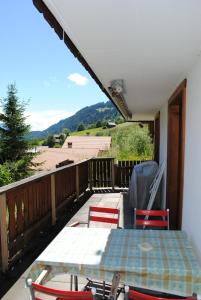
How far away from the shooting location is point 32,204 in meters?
4.04

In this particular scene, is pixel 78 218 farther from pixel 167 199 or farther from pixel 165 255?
pixel 165 255

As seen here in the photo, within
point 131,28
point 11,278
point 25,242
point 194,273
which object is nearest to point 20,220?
point 25,242

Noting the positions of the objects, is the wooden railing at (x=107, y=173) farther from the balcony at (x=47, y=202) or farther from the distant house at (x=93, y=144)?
the distant house at (x=93, y=144)

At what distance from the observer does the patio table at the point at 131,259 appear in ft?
5.96

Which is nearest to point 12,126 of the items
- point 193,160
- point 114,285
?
point 193,160

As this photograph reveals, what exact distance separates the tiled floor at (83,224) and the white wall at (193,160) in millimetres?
1245

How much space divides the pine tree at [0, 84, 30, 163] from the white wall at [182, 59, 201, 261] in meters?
14.6

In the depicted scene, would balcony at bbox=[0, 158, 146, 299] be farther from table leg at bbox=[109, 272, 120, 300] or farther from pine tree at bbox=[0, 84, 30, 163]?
pine tree at bbox=[0, 84, 30, 163]

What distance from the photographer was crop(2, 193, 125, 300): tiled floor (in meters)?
2.68

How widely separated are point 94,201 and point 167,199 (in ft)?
7.40

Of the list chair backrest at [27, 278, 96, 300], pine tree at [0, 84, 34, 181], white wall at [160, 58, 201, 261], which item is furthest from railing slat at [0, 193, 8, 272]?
pine tree at [0, 84, 34, 181]

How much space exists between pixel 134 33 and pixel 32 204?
2981 millimetres

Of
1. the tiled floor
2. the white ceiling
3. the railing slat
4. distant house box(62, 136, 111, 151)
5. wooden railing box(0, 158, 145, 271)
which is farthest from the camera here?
distant house box(62, 136, 111, 151)

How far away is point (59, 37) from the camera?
6.63ft
